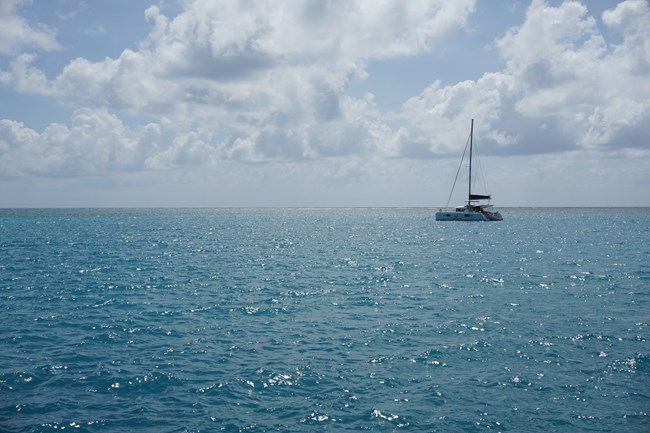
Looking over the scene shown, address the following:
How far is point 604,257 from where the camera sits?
6041 centimetres

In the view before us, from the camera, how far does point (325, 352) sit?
22016mm

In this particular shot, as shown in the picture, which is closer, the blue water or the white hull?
the blue water

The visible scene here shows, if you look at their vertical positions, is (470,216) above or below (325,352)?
above

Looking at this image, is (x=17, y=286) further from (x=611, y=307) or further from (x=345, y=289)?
(x=611, y=307)

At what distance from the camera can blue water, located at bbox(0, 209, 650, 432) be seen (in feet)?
51.0

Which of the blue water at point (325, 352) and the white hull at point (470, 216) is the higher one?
the white hull at point (470, 216)

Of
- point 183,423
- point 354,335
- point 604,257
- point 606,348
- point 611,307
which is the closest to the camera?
point 183,423

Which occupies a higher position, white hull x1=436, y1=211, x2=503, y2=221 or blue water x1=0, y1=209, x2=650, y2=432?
white hull x1=436, y1=211, x2=503, y2=221

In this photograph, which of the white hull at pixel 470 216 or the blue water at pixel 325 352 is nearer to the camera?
the blue water at pixel 325 352

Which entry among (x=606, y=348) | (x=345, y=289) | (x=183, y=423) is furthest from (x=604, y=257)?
(x=183, y=423)

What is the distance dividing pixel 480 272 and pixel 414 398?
112ft

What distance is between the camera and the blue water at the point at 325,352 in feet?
51.0

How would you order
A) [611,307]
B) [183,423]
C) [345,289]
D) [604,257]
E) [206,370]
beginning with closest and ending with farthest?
[183,423] → [206,370] → [611,307] → [345,289] → [604,257]

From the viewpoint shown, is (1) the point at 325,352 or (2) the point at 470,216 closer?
(1) the point at 325,352
